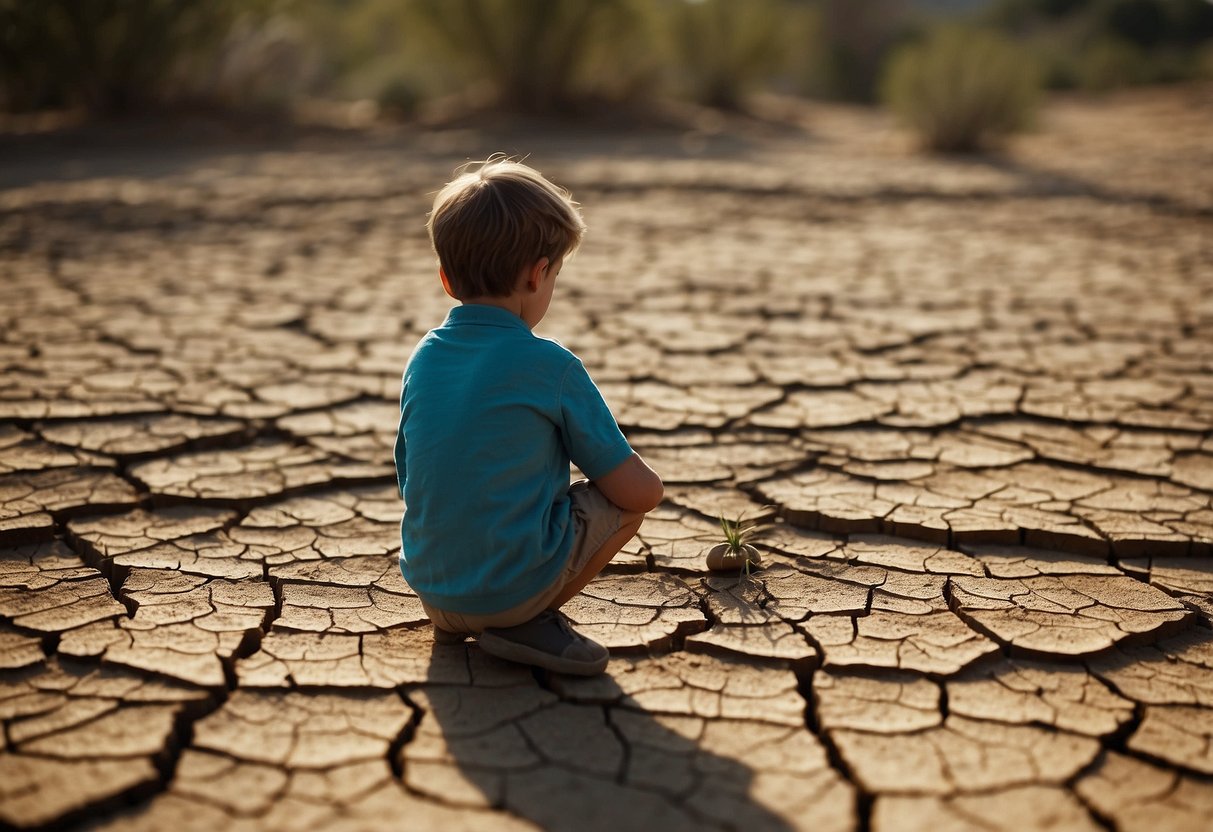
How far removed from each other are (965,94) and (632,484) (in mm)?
8413

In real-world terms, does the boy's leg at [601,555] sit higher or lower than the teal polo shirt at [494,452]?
lower

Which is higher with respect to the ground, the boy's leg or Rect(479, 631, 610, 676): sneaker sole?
the boy's leg

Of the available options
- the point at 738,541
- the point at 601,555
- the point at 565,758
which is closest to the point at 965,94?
the point at 738,541

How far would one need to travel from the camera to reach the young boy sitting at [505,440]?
1.82m

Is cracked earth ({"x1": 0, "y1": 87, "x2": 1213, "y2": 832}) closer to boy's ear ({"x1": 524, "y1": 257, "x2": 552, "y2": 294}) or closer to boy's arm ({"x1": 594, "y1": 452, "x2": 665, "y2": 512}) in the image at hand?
boy's arm ({"x1": 594, "y1": 452, "x2": 665, "y2": 512})

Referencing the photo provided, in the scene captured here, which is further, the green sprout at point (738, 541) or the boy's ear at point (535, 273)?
the green sprout at point (738, 541)

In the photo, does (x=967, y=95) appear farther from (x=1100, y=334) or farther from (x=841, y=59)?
(x=841, y=59)

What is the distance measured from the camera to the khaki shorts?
1904mm

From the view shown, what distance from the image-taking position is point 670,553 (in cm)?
246

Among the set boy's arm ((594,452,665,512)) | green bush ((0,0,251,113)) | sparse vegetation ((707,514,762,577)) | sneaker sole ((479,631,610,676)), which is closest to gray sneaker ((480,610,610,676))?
sneaker sole ((479,631,610,676))

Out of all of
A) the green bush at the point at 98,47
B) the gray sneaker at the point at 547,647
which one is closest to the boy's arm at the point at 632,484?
the gray sneaker at the point at 547,647

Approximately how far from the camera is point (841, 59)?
19609 millimetres

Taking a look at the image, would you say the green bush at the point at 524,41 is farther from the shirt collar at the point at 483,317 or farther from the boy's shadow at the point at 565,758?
the boy's shadow at the point at 565,758

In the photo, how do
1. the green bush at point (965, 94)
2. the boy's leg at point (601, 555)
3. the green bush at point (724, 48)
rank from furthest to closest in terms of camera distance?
the green bush at point (724, 48) < the green bush at point (965, 94) < the boy's leg at point (601, 555)
